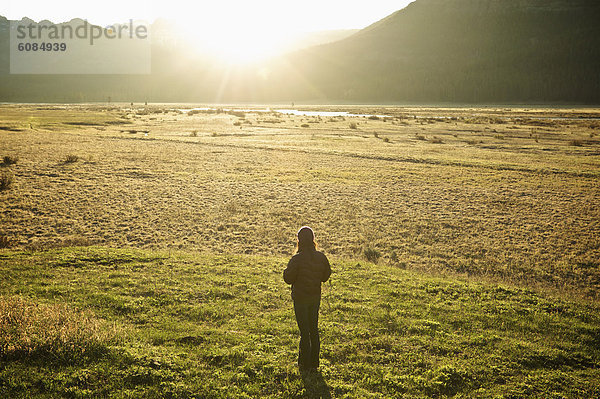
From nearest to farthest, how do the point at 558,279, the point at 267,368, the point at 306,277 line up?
the point at 306,277 → the point at 267,368 → the point at 558,279

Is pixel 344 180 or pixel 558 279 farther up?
pixel 344 180

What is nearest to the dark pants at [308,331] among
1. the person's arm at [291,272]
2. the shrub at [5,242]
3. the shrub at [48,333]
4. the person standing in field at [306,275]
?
the person standing in field at [306,275]

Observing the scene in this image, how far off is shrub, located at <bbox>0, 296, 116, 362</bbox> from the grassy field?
40mm

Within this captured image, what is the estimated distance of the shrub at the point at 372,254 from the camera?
14.9 meters

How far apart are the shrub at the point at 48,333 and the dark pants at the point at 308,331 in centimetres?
434

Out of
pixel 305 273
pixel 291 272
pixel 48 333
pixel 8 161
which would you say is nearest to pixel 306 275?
pixel 305 273

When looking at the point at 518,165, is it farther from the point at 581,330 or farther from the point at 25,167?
the point at 25,167

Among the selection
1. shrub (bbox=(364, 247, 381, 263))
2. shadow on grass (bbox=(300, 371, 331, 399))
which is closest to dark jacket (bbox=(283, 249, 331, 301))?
shadow on grass (bbox=(300, 371, 331, 399))

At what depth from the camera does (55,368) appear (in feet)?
24.0

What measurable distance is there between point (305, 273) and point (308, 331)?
138 cm

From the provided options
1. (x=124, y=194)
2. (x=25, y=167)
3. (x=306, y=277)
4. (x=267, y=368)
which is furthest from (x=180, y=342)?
(x=25, y=167)

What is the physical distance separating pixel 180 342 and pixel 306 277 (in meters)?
3.87

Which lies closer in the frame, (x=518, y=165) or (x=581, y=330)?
(x=581, y=330)

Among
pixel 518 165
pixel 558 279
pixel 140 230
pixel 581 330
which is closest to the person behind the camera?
pixel 581 330
